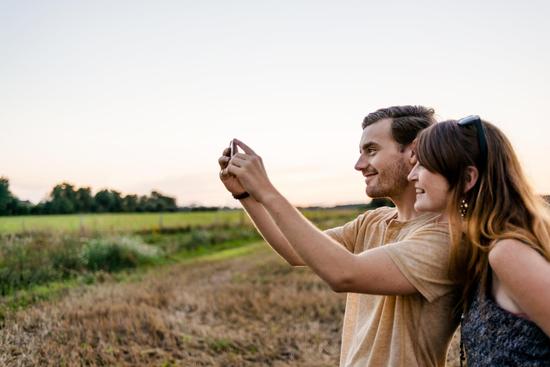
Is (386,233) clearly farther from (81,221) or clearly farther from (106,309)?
(81,221)

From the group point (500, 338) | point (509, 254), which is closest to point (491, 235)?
point (509, 254)

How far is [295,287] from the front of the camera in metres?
9.39

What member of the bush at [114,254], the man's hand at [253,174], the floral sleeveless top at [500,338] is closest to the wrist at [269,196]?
the man's hand at [253,174]

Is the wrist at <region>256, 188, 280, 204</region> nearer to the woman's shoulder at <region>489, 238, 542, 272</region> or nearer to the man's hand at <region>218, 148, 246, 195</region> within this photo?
the man's hand at <region>218, 148, 246, 195</region>

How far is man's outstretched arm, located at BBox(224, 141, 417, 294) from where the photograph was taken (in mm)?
1715

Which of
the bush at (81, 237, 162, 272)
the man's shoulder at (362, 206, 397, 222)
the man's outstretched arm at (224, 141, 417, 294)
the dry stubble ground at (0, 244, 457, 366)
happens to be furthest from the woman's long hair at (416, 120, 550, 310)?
the bush at (81, 237, 162, 272)

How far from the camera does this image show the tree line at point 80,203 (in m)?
8.79

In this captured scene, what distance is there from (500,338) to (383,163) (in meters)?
0.96

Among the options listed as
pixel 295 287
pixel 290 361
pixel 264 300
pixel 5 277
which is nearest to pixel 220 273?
pixel 295 287

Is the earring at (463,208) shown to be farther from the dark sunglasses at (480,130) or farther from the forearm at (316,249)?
the forearm at (316,249)

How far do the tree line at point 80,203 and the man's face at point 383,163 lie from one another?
602cm

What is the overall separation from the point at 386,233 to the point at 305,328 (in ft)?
15.3

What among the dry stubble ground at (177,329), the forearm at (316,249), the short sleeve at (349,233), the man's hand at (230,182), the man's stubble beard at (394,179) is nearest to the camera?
the forearm at (316,249)

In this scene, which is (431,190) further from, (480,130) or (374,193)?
(374,193)
